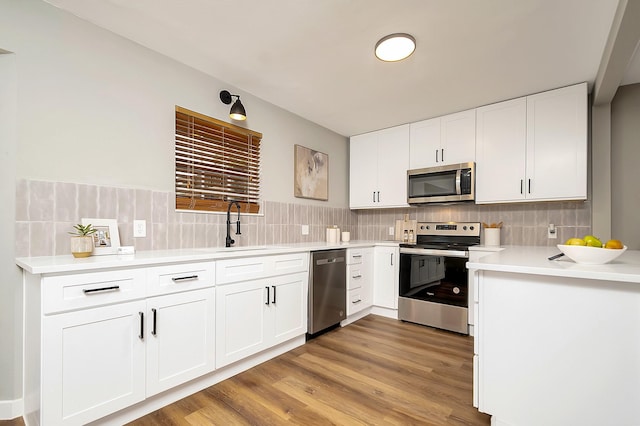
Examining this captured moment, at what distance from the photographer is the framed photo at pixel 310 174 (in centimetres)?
348

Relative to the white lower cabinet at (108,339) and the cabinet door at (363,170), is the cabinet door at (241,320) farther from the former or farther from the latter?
the cabinet door at (363,170)

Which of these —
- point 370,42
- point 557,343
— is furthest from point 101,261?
point 557,343

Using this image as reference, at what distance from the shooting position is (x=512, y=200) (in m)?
3.02

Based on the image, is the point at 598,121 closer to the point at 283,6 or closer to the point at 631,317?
the point at 631,317

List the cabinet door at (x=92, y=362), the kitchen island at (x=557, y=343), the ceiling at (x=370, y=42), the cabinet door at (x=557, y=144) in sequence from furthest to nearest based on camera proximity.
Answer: the cabinet door at (x=557, y=144), the ceiling at (x=370, y=42), the cabinet door at (x=92, y=362), the kitchen island at (x=557, y=343)

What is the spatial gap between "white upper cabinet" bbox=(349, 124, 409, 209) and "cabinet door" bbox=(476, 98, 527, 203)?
0.85 m

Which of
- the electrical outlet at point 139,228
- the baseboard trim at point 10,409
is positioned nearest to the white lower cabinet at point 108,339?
the baseboard trim at point 10,409

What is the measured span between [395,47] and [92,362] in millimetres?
2580

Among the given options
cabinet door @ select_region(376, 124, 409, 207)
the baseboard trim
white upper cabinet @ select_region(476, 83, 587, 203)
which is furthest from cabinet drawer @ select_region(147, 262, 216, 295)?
white upper cabinet @ select_region(476, 83, 587, 203)

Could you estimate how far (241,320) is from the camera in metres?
2.17

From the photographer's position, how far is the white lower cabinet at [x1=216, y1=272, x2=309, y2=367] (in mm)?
2061

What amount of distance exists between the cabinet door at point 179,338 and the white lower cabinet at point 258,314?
80 mm

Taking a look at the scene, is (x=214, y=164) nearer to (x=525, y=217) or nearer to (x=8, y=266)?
(x=8, y=266)

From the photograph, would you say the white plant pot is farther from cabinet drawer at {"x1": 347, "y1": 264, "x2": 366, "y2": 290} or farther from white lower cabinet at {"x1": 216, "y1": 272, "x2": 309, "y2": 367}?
cabinet drawer at {"x1": 347, "y1": 264, "x2": 366, "y2": 290}
